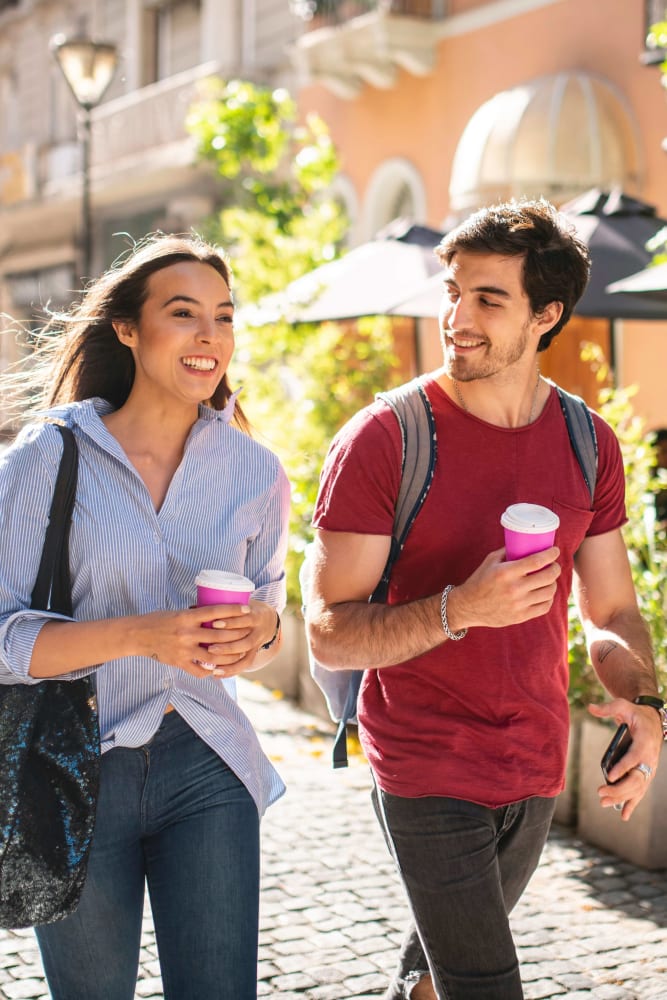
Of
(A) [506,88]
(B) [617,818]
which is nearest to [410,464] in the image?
(B) [617,818]

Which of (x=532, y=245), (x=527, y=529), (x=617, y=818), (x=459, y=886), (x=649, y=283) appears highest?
(x=649, y=283)

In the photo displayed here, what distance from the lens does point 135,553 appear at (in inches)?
104

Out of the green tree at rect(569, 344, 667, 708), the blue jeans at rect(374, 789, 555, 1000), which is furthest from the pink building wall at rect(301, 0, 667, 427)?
the blue jeans at rect(374, 789, 555, 1000)

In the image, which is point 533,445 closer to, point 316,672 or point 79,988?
point 316,672

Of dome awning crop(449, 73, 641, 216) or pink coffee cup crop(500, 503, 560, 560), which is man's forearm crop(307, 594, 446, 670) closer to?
pink coffee cup crop(500, 503, 560, 560)

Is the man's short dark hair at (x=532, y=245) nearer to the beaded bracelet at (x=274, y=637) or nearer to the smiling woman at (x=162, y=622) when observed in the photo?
the smiling woman at (x=162, y=622)

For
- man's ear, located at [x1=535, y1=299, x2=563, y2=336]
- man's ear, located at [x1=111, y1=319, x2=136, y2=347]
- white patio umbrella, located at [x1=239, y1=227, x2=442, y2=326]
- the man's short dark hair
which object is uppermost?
white patio umbrella, located at [x1=239, y1=227, x2=442, y2=326]

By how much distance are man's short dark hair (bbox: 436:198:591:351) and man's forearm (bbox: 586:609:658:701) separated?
0.72 metres

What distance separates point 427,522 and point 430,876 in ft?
2.32

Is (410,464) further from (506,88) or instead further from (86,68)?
(506,88)

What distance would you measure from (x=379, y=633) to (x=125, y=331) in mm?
851

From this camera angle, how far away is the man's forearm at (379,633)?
2.64 m

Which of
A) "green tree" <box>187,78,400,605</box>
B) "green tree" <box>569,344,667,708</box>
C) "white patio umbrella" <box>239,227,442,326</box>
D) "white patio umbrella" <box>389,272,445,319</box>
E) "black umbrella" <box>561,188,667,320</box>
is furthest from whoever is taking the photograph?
"green tree" <box>187,78,400,605</box>

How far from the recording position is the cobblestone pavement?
4145 mm
